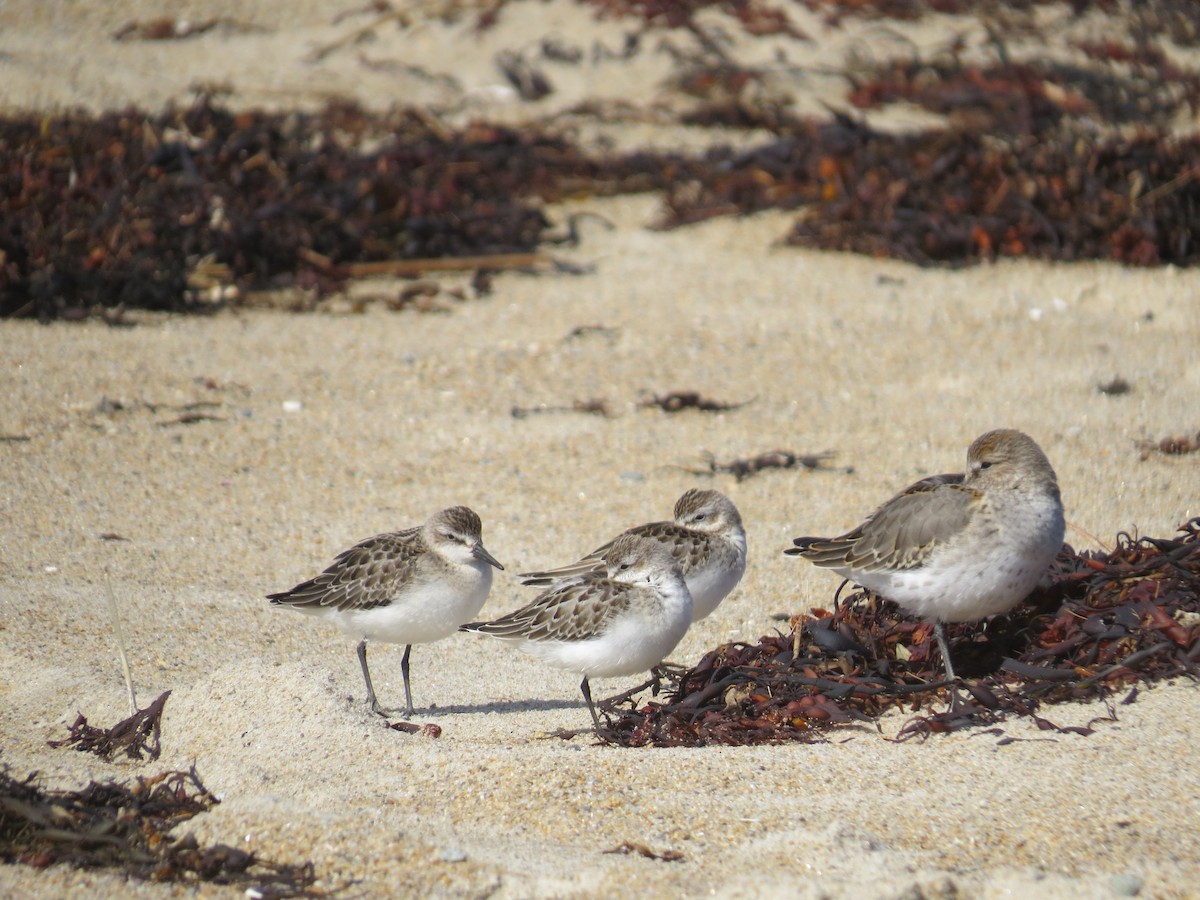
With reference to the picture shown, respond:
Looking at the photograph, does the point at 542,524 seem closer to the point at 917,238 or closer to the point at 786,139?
the point at 917,238

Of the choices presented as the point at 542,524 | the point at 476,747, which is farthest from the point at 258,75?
the point at 476,747

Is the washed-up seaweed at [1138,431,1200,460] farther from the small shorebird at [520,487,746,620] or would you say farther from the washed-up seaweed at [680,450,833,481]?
the small shorebird at [520,487,746,620]

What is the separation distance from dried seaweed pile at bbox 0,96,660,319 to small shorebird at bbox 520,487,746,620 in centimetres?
504

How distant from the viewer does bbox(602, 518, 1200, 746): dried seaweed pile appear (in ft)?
16.9

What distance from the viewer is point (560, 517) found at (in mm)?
7891

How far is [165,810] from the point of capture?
4398 millimetres

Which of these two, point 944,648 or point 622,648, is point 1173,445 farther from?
point 622,648

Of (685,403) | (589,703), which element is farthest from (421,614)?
(685,403)

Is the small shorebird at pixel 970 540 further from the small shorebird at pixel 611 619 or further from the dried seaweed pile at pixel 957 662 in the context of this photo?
the small shorebird at pixel 611 619

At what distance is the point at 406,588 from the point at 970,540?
2398 millimetres

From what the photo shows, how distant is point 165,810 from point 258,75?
43.0 ft

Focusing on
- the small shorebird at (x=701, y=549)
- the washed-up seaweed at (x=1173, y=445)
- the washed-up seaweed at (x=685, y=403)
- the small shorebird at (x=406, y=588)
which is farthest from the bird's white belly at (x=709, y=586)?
the washed-up seaweed at (x=1173, y=445)

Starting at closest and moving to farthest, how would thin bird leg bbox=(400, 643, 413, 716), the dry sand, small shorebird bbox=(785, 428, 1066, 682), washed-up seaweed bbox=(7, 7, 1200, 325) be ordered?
1. the dry sand
2. small shorebird bbox=(785, 428, 1066, 682)
3. thin bird leg bbox=(400, 643, 413, 716)
4. washed-up seaweed bbox=(7, 7, 1200, 325)

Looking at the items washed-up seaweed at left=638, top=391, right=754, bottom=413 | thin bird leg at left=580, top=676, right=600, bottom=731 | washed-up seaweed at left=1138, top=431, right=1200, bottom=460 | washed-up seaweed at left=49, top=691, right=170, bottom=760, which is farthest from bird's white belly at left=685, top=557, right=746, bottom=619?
washed-up seaweed at left=1138, top=431, right=1200, bottom=460
